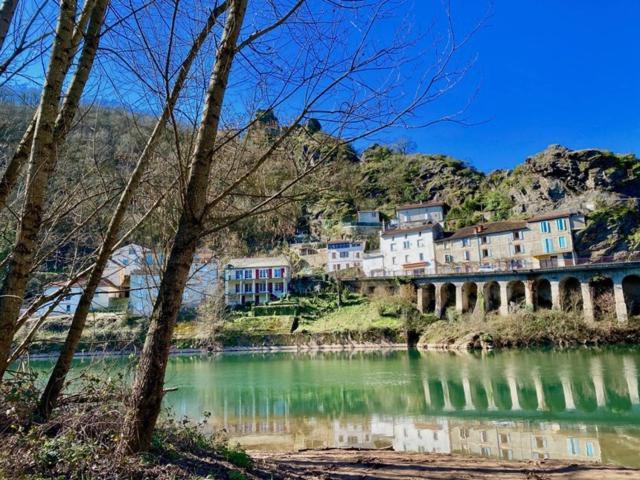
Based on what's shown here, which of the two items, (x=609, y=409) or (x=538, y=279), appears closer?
(x=609, y=409)

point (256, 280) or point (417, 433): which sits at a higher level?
point (256, 280)

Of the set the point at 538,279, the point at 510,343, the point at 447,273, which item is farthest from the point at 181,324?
the point at 538,279

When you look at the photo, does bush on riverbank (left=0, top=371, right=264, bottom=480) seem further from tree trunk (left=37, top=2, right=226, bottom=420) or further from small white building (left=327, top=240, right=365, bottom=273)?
small white building (left=327, top=240, right=365, bottom=273)

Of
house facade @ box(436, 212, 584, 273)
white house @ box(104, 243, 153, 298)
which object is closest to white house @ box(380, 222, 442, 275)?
house facade @ box(436, 212, 584, 273)

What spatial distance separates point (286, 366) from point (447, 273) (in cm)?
2247

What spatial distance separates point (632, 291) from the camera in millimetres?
38312

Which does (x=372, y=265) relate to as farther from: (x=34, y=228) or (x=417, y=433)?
(x=34, y=228)

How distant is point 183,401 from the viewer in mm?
15555

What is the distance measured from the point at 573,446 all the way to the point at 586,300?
3257cm

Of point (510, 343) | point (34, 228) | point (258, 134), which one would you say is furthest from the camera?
point (510, 343)

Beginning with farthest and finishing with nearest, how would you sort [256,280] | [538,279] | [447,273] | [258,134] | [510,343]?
[256,280]
[447,273]
[538,279]
[510,343]
[258,134]

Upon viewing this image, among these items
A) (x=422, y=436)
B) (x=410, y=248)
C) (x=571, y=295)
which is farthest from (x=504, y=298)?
(x=422, y=436)

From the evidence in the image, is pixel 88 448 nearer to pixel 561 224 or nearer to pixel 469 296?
pixel 469 296

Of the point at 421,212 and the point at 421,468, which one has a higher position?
the point at 421,212
